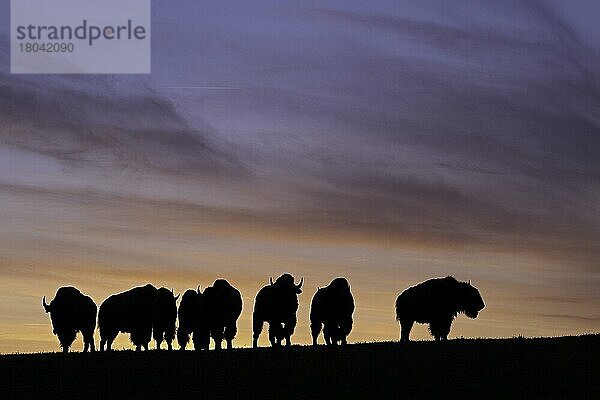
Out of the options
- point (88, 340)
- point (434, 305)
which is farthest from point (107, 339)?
point (434, 305)

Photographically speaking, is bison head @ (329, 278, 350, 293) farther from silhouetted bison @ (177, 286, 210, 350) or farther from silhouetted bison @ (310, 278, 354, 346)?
silhouetted bison @ (177, 286, 210, 350)

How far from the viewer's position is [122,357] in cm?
3102

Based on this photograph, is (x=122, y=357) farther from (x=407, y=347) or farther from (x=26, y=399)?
(x=407, y=347)

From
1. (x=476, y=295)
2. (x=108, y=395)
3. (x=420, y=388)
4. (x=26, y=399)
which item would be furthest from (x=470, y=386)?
(x=476, y=295)

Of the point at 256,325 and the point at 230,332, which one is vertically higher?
the point at 256,325

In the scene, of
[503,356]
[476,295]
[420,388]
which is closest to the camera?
[420,388]

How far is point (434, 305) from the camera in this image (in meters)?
40.7

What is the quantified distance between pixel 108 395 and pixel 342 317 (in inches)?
467

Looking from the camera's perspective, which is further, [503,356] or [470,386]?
[503,356]

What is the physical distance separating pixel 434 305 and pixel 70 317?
12.9 m

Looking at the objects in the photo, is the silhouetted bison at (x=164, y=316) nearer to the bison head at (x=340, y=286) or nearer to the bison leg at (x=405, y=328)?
the bison head at (x=340, y=286)

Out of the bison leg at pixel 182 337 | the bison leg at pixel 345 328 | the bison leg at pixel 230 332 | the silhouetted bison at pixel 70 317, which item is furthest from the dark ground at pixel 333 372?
the silhouetted bison at pixel 70 317

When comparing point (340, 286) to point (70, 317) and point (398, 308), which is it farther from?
point (70, 317)

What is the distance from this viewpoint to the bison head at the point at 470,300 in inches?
1631
